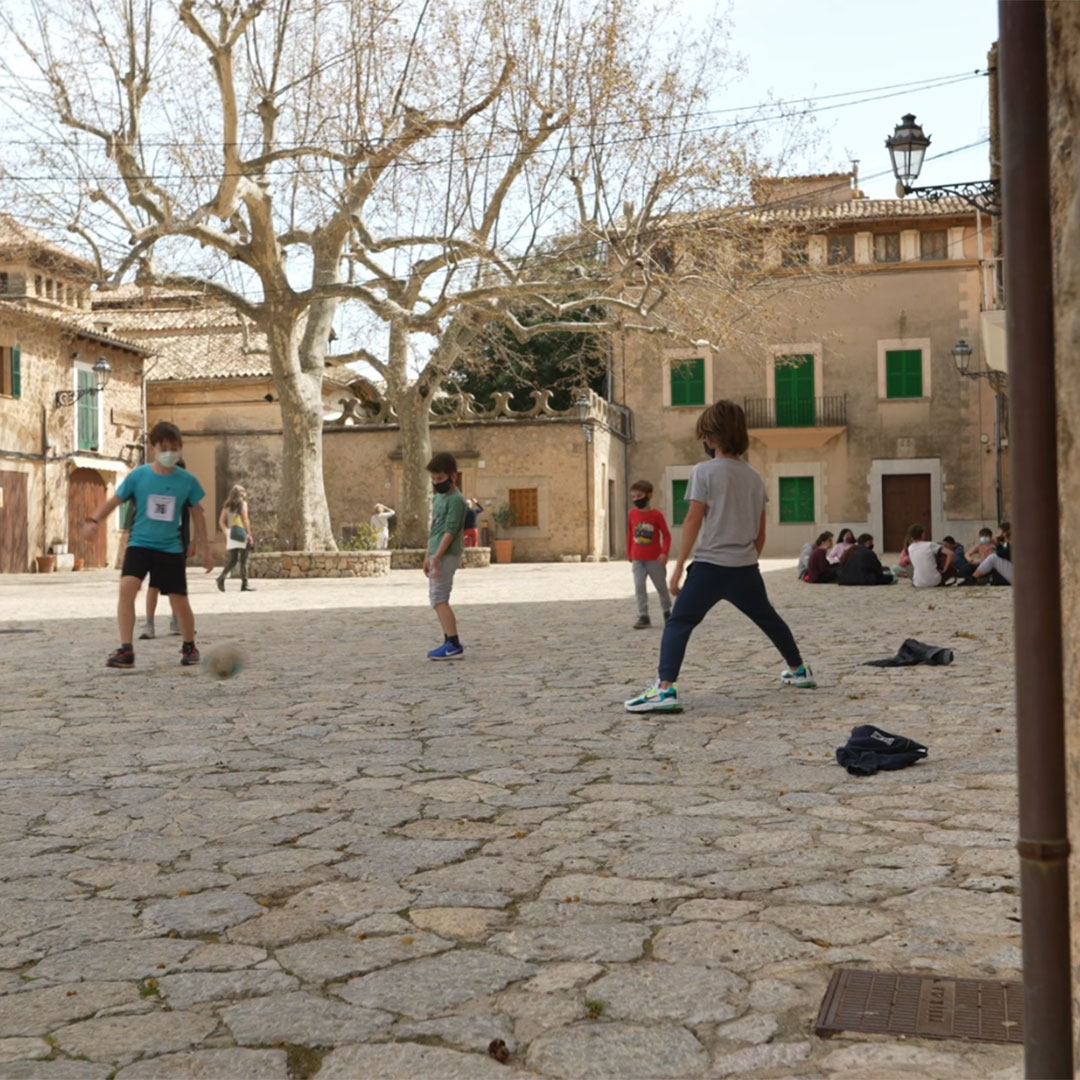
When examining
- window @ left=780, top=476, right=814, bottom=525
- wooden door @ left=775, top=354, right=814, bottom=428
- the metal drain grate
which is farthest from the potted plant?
the metal drain grate

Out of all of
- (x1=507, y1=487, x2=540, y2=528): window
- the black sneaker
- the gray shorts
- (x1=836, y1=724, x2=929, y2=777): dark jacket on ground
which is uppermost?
(x1=507, y1=487, x2=540, y2=528): window

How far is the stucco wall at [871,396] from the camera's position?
122 ft

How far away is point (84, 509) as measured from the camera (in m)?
34.0

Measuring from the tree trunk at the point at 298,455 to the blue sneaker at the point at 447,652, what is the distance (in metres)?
16.3

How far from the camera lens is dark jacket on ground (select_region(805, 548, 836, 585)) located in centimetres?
2005

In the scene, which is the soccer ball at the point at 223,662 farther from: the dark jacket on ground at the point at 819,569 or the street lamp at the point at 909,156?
the dark jacket on ground at the point at 819,569

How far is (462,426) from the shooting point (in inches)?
1430

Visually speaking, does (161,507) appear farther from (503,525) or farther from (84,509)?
(503,525)

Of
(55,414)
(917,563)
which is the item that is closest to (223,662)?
(917,563)

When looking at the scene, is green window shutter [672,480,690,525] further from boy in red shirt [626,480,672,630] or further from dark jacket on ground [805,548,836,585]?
boy in red shirt [626,480,672,630]

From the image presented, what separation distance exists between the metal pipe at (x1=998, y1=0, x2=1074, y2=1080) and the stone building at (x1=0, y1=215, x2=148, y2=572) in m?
27.2

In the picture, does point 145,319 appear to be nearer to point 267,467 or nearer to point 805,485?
point 267,467

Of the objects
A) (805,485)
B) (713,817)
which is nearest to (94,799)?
(713,817)

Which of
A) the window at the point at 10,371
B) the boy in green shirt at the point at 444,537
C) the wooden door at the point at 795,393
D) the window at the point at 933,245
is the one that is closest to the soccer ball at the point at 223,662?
the boy in green shirt at the point at 444,537
